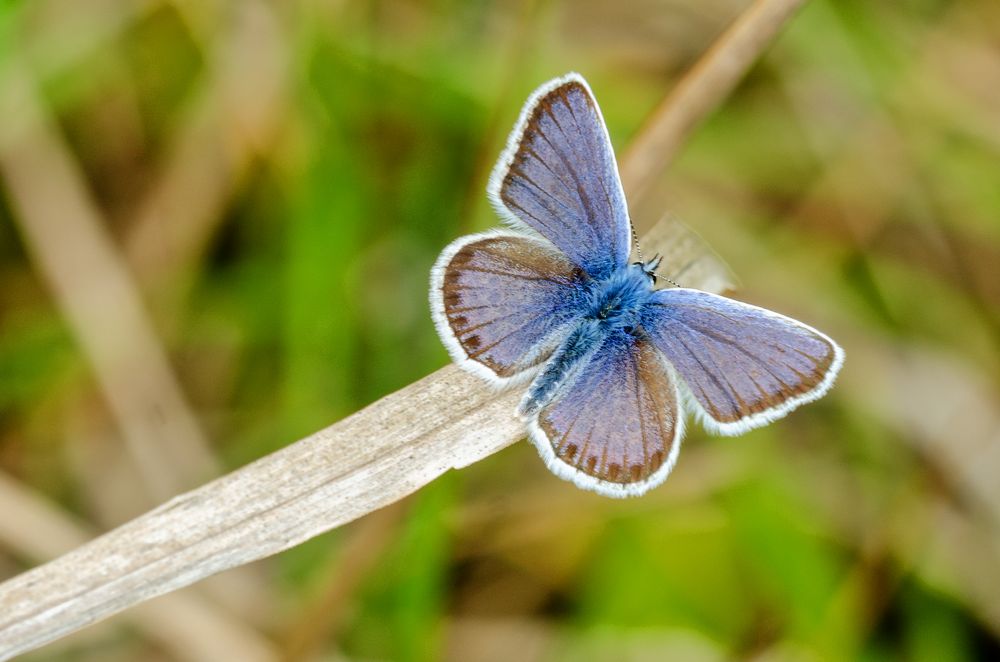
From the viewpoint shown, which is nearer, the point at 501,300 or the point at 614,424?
the point at 614,424

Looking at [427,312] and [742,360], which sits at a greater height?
[742,360]

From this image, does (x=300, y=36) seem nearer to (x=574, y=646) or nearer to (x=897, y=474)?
(x=574, y=646)

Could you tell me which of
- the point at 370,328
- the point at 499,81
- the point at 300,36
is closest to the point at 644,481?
the point at 370,328

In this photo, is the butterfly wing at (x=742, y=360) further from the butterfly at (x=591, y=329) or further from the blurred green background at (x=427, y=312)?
the blurred green background at (x=427, y=312)

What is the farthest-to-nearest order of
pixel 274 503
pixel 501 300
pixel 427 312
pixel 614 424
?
pixel 427 312, pixel 501 300, pixel 614 424, pixel 274 503

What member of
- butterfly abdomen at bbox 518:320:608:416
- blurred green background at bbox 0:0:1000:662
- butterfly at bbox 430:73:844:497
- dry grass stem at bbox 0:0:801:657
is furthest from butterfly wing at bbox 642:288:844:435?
blurred green background at bbox 0:0:1000:662

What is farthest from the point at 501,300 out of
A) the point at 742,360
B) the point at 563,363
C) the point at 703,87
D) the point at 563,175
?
the point at 703,87

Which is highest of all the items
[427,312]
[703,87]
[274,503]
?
[703,87]

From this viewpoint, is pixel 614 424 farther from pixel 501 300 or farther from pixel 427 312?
pixel 427 312

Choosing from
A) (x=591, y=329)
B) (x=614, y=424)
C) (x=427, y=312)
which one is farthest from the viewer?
(x=427, y=312)
